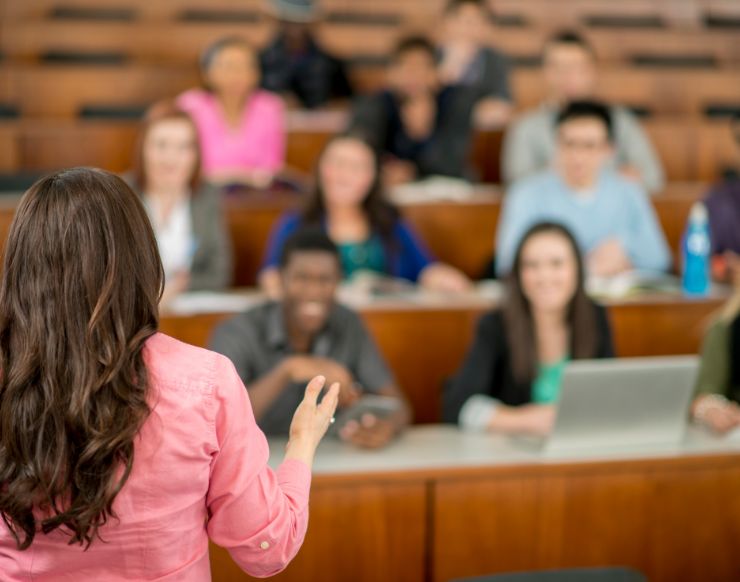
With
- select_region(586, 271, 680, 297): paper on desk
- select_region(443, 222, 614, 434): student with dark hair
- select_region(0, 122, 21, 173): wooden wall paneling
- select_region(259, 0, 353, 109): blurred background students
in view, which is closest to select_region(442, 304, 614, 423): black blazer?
select_region(443, 222, 614, 434): student with dark hair

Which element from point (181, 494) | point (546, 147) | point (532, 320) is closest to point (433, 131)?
point (546, 147)

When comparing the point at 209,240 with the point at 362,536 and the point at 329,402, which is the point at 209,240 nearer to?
the point at 362,536

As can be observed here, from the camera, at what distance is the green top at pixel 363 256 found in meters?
3.29

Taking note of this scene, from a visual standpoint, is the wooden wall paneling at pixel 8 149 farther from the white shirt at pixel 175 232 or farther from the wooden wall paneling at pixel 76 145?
the white shirt at pixel 175 232

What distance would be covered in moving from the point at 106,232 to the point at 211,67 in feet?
10.5

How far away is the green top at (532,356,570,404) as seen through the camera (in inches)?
97.3

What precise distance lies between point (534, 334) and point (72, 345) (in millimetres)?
1564

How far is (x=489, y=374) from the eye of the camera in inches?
97.3

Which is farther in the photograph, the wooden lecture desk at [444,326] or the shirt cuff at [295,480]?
the wooden lecture desk at [444,326]

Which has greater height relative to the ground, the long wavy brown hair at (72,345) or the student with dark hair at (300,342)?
the long wavy brown hair at (72,345)

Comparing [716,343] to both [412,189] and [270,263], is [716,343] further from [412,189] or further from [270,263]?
[412,189]

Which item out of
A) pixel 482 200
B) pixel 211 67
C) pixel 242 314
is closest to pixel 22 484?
pixel 242 314

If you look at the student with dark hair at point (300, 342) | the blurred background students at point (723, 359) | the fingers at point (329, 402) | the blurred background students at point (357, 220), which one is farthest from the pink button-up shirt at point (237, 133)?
the fingers at point (329, 402)

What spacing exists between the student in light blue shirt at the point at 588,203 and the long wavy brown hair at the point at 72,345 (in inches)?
92.1
